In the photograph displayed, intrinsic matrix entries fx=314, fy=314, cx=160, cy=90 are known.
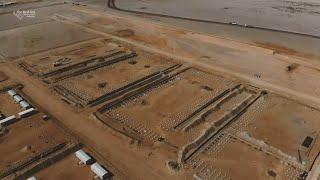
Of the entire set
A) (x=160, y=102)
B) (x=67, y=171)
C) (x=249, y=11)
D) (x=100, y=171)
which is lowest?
(x=67, y=171)

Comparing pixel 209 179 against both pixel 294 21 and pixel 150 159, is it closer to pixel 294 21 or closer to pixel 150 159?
pixel 150 159

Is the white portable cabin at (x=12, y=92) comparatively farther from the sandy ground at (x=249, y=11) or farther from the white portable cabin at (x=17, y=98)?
the sandy ground at (x=249, y=11)

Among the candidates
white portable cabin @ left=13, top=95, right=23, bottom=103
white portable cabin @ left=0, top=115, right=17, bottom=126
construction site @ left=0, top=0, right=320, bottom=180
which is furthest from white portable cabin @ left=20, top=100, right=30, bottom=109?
white portable cabin @ left=0, top=115, right=17, bottom=126

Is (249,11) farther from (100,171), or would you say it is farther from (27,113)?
(100,171)

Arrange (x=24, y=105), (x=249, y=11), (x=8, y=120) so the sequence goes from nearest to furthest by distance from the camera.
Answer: (x=8, y=120) → (x=24, y=105) → (x=249, y=11)

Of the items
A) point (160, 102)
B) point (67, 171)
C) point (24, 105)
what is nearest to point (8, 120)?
point (24, 105)

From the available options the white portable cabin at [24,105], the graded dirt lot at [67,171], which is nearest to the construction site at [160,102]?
the graded dirt lot at [67,171]
